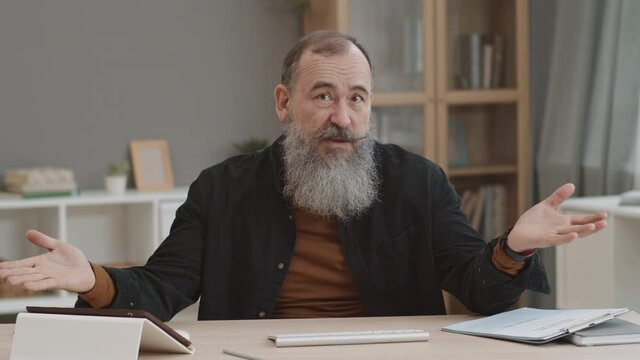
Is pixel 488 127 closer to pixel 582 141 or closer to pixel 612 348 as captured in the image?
pixel 582 141

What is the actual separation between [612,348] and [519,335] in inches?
6.8

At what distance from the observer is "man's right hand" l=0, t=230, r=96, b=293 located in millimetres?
2139

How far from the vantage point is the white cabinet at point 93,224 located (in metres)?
4.55

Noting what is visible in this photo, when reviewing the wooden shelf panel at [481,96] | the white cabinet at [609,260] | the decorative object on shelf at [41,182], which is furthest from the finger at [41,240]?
the wooden shelf panel at [481,96]

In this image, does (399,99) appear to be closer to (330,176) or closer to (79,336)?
(330,176)

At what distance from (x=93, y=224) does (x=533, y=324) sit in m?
3.19

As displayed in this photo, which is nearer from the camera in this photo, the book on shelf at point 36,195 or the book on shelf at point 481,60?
the book on shelf at point 36,195

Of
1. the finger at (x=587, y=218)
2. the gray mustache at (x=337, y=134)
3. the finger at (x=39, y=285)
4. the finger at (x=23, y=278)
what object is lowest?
the finger at (x=39, y=285)

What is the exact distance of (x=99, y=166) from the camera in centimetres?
501

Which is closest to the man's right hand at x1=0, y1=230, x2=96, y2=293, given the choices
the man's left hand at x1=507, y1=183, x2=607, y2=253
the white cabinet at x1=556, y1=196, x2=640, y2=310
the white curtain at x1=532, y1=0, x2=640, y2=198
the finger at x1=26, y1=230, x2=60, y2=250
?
the finger at x1=26, y1=230, x2=60, y2=250

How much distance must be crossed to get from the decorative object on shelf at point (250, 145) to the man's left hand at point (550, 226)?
2941mm

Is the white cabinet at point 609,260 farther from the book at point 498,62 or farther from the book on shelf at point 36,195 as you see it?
the book on shelf at point 36,195

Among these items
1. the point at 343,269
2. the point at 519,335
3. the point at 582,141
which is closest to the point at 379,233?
the point at 343,269

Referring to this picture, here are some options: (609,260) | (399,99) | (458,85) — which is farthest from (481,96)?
(609,260)
